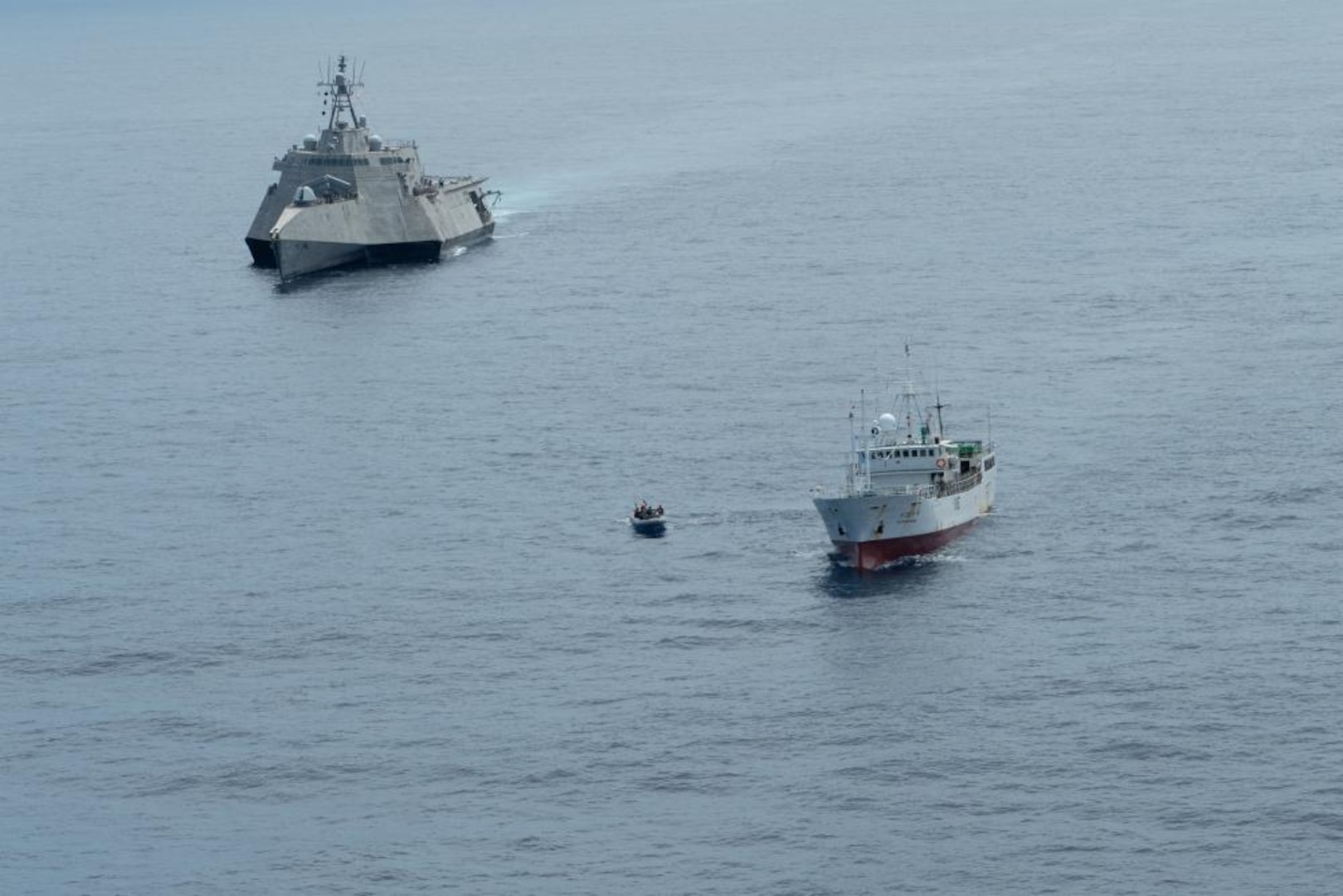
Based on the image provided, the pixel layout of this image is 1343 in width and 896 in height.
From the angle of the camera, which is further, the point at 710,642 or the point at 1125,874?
the point at 710,642

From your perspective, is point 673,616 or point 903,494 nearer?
point 673,616

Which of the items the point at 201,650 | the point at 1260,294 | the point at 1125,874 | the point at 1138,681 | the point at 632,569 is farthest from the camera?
the point at 1260,294

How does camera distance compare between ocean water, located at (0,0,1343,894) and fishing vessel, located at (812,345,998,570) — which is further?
fishing vessel, located at (812,345,998,570)

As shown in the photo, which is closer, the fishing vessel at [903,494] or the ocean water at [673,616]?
the ocean water at [673,616]

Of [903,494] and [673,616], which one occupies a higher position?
[903,494]

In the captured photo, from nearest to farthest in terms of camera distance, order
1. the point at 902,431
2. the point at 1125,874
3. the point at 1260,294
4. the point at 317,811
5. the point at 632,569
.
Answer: the point at 1125,874 < the point at 317,811 < the point at 632,569 < the point at 902,431 < the point at 1260,294

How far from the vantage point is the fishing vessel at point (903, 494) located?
130 meters

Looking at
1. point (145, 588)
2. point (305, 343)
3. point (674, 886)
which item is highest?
point (305, 343)

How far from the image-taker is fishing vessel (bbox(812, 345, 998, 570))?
→ 428ft

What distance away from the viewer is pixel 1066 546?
130125mm

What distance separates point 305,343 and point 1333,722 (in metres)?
98.3

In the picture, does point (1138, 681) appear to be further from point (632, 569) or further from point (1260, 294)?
point (1260, 294)

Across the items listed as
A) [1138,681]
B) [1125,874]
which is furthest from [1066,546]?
[1125,874]

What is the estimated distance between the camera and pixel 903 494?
131750 mm
